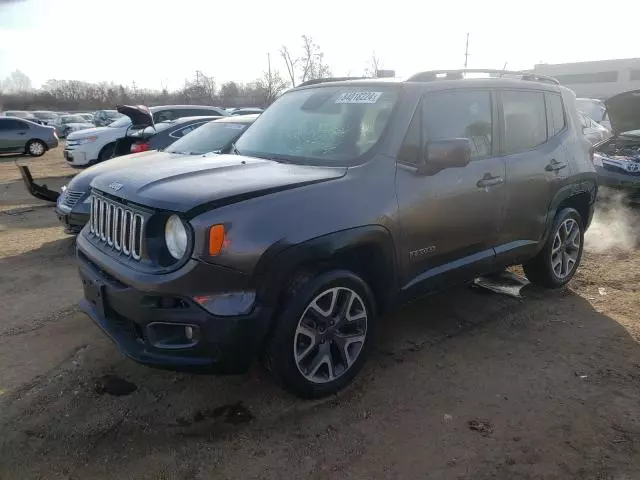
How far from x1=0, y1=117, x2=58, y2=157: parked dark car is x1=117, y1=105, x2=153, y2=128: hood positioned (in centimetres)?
1360

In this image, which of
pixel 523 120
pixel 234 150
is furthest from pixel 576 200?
pixel 234 150

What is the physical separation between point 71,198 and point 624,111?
28.9 ft

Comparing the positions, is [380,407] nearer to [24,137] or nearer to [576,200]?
[576,200]

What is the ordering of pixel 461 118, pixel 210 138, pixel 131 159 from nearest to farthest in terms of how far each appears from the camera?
pixel 461 118, pixel 131 159, pixel 210 138

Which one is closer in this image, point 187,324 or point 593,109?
point 187,324

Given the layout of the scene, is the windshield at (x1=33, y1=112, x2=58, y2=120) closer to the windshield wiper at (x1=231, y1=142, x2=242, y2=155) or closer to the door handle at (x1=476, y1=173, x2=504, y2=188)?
the windshield wiper at (x1=231, y1=142, x2=242, y2=155)

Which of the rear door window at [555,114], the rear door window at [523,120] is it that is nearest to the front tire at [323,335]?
the rear door window at [523,120]

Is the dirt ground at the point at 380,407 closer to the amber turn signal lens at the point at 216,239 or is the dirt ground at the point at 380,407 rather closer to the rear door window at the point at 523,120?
the amber turn signal lens at the point at 216,239

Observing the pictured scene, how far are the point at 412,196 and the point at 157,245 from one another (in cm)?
161

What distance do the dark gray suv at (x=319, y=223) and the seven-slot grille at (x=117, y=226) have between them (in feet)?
0.04

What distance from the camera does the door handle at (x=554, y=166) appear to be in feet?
14.9

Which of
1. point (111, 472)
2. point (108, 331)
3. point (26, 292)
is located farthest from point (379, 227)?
point (26, 292)

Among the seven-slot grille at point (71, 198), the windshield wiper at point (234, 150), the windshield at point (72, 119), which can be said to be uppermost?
the windshield wiper at point (234, 150)

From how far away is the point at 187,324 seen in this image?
2721 millimetres
